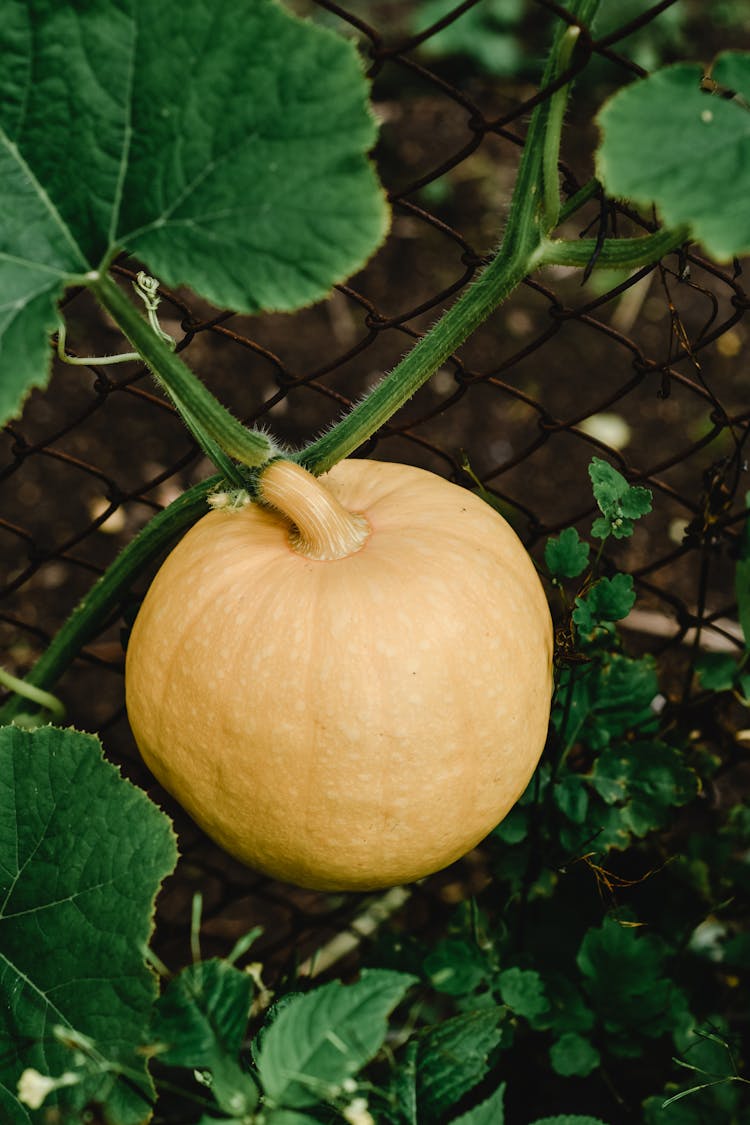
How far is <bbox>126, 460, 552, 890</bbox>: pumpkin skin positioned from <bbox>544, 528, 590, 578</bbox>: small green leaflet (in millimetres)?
57

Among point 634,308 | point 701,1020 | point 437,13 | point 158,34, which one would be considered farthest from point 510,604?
point 437,13

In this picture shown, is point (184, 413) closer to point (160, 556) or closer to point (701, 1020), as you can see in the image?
point (160, 556)

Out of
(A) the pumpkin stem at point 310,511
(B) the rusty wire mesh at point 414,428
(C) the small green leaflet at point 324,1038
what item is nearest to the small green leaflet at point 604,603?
(A) the pumpkin stem at point 310,511

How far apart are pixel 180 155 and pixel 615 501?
2.46 feet

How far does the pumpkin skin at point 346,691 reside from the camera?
4.27 feet

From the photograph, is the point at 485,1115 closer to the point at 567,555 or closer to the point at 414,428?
the point at 567,555

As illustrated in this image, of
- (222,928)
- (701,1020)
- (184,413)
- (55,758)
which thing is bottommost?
(222,928)

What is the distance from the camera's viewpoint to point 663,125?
1037 millimetres

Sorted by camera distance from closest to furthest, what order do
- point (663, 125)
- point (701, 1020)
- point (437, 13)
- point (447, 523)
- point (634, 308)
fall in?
1. point (663, 125)
2. point (447, 523)
3. point (701, 1020)
4. point (634, 308)
5. point (437, 13)

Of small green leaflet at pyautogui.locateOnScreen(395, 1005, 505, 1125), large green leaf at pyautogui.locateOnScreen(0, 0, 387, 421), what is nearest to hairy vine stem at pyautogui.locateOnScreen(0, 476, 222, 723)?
large green leaf at pyautogui.locateOnScreen(0, 0, 387, 421)

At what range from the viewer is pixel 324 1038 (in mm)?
997

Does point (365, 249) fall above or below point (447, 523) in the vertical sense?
above

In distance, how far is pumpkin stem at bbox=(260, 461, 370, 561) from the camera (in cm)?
137

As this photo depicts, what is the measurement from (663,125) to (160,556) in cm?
98
